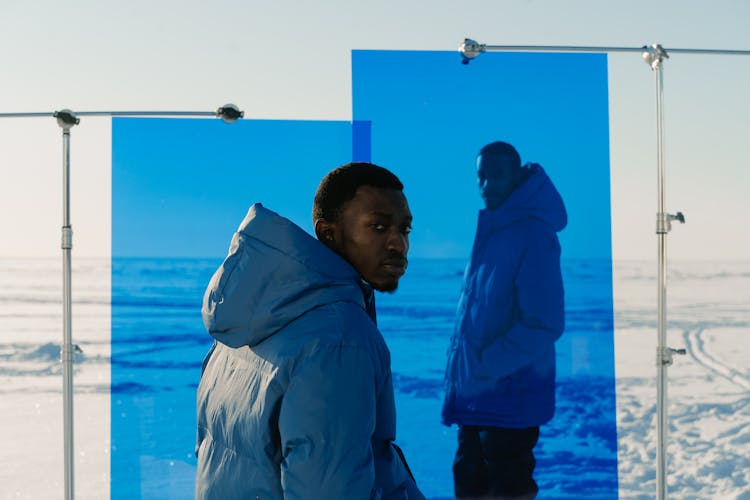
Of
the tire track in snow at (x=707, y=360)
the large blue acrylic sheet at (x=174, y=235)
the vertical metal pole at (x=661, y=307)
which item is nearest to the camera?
the vertical metal pole at (x=661, y=307)

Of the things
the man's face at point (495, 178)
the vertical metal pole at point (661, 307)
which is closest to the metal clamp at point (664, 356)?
the vertical metal pole at point (661, 307)

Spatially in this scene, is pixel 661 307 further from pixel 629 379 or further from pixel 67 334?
pixel 629 379

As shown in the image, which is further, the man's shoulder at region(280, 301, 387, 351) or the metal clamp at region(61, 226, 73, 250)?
the metal clamp at region(61, 226, 73, 250)

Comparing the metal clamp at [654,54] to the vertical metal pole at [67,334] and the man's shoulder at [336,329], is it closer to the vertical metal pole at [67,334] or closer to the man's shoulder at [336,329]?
the vertical metal pole at [67,334]

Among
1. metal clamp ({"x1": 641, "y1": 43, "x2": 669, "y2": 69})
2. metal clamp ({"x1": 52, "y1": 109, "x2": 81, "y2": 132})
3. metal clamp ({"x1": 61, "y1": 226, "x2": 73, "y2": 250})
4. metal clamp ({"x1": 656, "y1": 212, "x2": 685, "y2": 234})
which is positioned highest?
metal clamp ({"x1": 641, "y1": 43, "x2": 669, "y2": 69})

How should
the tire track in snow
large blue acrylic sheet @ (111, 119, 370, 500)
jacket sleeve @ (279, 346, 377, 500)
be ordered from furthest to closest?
the tire track in snow < large blue acrylic sheet @ (111, 119, 370, 500) < jacket sleeve @ (279, 346, 377, 500)

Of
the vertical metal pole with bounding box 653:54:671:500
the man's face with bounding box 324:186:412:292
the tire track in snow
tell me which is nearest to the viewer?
the man's face with bounding box 324:186:412:292

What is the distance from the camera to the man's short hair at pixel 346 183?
1.09m

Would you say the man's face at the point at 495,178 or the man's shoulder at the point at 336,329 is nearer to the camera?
the man's shoulder at the point at 336,329

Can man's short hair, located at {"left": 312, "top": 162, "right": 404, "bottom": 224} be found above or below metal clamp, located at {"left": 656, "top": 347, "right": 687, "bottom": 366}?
above

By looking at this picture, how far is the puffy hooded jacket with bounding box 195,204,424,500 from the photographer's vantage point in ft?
2.94

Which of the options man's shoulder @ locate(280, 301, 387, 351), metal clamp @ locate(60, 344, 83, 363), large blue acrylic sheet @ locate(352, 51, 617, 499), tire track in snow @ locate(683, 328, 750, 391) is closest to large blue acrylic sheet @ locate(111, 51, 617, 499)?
large blue acrylic sheet @ locate(352, 51, 617, 499)

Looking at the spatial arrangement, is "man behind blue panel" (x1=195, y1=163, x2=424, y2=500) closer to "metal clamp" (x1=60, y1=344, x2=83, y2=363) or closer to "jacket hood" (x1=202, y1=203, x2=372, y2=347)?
"jacket hood" (x1=202, y1=203, x2=372, y2=347)

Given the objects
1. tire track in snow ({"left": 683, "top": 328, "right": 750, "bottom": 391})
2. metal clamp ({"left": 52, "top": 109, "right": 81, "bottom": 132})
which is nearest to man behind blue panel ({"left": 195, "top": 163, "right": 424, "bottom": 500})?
metal clamp ({"left": 52, "top": 109, "right": 81, "bottom": 132})
